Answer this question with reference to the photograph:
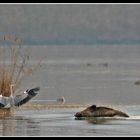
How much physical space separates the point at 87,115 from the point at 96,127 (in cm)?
237

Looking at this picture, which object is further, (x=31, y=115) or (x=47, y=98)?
(x=47, y=98)

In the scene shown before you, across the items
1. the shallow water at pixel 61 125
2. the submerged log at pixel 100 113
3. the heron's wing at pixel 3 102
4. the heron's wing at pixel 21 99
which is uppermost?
the heron's wing at pixel 21 99

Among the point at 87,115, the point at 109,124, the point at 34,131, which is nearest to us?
the point at 34,131

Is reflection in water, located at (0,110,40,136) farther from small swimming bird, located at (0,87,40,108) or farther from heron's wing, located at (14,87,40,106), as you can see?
heron's wing, located at (14,87,40,106)

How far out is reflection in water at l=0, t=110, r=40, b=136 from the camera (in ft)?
67.4

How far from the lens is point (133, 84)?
4294 cm

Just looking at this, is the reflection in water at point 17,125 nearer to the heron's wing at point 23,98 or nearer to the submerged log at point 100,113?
the heron's wing at point 23,98

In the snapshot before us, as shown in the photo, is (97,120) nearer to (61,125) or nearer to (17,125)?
(61,125)

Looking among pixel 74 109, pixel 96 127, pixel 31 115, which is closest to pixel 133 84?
pixel 74 109

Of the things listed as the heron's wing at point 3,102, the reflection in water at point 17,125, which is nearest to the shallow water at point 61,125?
the reflection in water at point 17,125

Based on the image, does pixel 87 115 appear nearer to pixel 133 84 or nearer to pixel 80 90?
pixel 80 90

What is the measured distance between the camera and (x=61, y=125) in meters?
22.3

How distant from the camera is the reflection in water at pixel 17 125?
20.5m

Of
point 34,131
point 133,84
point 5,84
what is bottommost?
point 34,131
